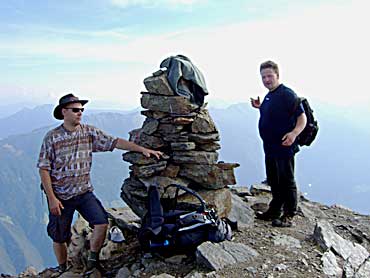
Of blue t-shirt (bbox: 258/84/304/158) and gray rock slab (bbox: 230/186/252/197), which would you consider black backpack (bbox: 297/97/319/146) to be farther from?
gray rock slab (bbox: 230/186/252/197)

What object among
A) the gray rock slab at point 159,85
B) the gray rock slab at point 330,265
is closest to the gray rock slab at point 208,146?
the gray rock slab at point 159,85

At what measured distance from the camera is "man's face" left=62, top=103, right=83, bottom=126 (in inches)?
267

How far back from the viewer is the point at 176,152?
895 cm

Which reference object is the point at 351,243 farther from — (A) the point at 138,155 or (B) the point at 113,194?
(B) the point at 113,194

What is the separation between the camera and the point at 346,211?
13000mm

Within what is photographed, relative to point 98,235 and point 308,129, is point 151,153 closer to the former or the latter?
point 98,235

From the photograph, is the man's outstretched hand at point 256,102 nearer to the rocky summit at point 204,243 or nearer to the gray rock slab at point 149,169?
the rocky summit at point 204,243

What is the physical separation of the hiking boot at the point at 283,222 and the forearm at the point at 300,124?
7.44 feet

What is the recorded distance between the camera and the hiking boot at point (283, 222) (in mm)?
8883

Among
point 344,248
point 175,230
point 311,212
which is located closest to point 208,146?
point 175,230

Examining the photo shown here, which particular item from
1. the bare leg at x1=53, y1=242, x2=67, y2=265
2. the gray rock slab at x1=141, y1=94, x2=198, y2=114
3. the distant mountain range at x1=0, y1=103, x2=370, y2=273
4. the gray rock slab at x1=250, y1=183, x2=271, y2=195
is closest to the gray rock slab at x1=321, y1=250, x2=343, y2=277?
the gray rock slab at x1=141, y1=94, x2=198, y2=114

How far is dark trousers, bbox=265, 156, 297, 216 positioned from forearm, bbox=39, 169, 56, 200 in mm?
4678

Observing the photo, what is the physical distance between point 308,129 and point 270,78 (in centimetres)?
147

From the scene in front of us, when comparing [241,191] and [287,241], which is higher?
[287,241]
